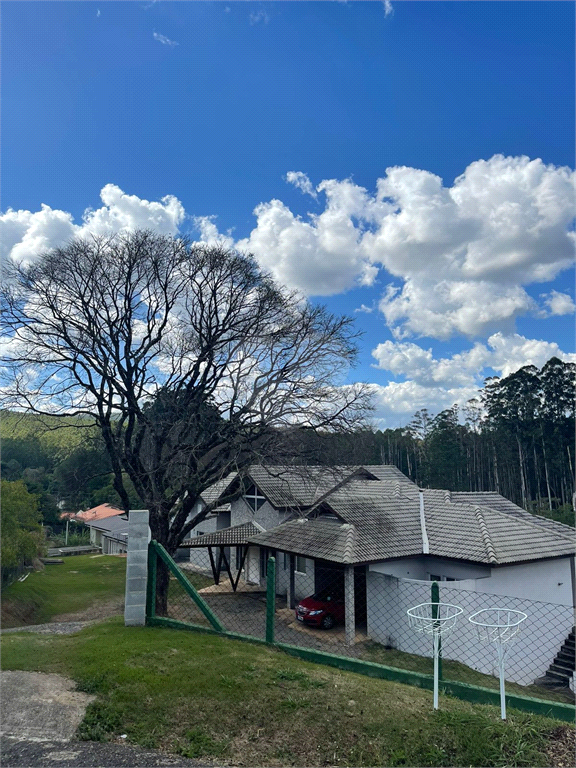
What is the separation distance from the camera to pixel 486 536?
15750 mm

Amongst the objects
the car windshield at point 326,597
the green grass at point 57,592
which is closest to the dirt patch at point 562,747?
the car windshield at point 326,597

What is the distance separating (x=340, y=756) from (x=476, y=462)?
57.2 m

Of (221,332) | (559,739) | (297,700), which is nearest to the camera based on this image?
(559,739)

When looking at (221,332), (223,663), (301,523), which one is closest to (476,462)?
(301,523)

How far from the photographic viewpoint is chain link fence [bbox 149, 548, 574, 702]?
40.2 ft

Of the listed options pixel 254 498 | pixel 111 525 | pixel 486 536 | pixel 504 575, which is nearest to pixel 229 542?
pixel 254 498

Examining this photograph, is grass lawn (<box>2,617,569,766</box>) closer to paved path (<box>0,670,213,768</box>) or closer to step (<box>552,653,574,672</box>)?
paved path (<box>0,670,213,768</box>)

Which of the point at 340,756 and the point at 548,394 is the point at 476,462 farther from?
the point at 340,756

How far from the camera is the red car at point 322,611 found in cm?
1650

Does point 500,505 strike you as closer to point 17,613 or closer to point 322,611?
point 322,611

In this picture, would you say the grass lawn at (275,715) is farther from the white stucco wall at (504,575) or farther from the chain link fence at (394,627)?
the white stucco wall at (504,575)

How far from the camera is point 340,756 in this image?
143 inches

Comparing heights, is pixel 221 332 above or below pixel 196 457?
above

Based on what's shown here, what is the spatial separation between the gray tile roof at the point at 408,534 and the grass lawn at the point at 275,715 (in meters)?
10.2
